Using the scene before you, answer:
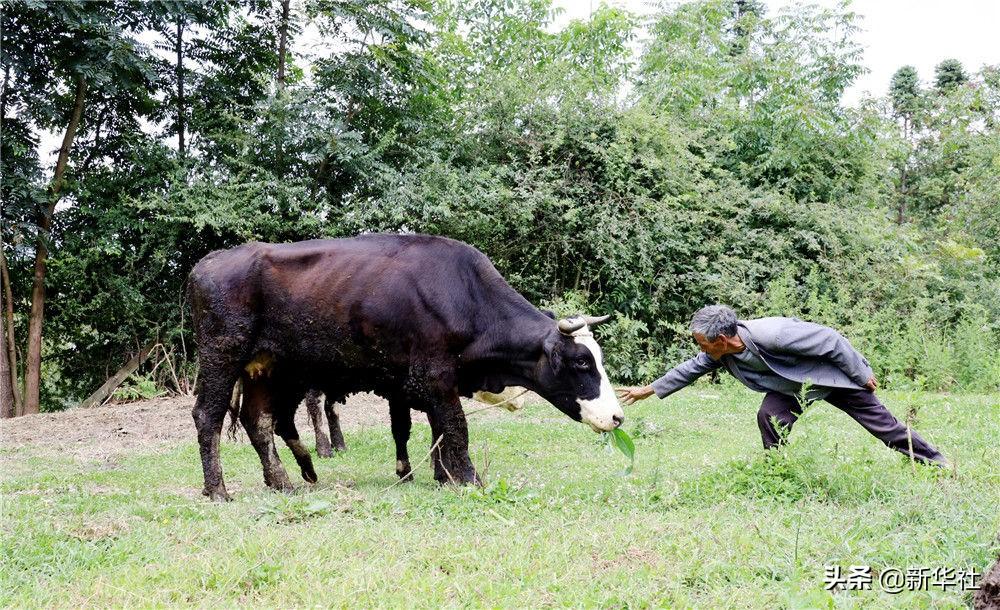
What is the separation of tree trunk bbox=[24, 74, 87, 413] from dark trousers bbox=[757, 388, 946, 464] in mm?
10726

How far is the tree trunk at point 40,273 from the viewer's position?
40.5ft

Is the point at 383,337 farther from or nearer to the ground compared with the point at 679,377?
farther from the ground

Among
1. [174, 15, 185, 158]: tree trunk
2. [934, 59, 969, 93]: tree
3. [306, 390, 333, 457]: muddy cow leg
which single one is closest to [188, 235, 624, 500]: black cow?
[306, 390, 333, 457]: muddy cow leg

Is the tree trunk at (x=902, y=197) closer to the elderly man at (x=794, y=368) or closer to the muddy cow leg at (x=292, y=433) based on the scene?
the elderly man at (x=794, y=368)

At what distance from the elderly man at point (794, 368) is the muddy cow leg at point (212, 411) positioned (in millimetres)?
3831

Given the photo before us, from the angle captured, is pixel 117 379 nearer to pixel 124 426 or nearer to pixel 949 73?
pixel 124 426

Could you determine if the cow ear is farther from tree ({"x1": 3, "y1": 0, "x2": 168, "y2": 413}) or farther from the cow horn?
tree ({"x1": 3, "y1": 0, "x2": 168, "y2": 413})

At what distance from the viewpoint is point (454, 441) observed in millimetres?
6797

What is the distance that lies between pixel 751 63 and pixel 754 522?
1599 cm

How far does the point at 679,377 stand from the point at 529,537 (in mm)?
2384

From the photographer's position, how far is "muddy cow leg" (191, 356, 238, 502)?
6.74 metres

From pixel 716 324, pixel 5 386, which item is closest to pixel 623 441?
pixel 716 324

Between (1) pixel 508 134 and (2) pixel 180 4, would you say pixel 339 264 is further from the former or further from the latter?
(1) pixel 508 134

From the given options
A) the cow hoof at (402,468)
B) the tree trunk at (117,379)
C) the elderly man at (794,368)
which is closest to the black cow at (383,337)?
the cow hoof at (402,468)
